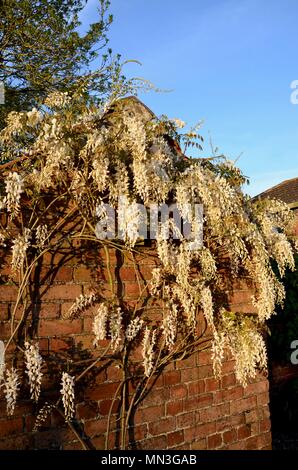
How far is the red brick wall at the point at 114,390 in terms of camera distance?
2.20 metres

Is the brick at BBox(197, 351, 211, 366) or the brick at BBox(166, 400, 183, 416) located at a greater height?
the brick at BBox(197, 351, 211, 366)

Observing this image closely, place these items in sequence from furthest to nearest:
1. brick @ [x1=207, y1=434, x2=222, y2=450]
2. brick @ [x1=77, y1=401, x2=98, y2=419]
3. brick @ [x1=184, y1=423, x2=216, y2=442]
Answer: brick @ [x1=207, y1=434, x2=222, y2=450] → brick @ [x1=184, y1=423, x2=216, y2=442] → brick @ [x1=77, y1=401, x2=98, y2=419]

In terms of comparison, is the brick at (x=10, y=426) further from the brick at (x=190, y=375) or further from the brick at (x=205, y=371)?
the brick at (x=205, y=371)

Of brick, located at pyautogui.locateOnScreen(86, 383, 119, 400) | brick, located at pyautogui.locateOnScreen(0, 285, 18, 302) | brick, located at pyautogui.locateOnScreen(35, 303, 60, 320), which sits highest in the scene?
brick, located at pyautogui.locateOnScreen(0, 285, 18, 302)

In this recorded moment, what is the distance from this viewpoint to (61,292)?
92.4 inches

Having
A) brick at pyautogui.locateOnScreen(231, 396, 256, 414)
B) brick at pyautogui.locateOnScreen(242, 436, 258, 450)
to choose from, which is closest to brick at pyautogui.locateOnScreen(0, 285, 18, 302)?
brick at pyautogui.locateOnScreen(231, 396, 256, 414)

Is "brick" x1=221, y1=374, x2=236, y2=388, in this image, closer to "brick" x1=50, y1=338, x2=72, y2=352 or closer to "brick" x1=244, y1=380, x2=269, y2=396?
"brick" x1=244, y1=380, x2=269, y2=396

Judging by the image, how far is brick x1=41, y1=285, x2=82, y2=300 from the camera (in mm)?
2297

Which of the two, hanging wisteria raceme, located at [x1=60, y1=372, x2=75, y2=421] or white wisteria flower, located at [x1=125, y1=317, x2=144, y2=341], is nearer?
hanging wisteria raceme, located at [x1=60, y1=372, x2=75, y2=421]

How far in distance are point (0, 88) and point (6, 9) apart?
191 cm

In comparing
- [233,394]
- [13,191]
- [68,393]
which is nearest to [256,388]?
[233,394]

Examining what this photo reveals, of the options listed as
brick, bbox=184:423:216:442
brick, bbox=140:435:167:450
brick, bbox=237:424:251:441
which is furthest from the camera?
brick, bbox=237:424:251:441

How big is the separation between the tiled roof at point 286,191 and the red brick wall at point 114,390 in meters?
10.7
